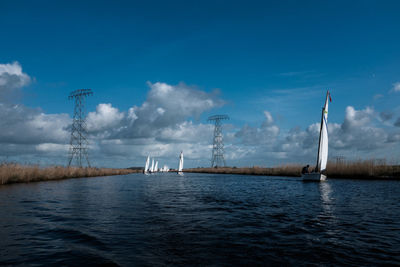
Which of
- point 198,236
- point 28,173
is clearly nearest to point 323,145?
point 198,236

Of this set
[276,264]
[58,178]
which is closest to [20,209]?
[276,264]

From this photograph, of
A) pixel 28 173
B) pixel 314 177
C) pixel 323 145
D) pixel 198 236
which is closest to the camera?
pixel 198 236

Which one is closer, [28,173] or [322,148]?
[28,173]

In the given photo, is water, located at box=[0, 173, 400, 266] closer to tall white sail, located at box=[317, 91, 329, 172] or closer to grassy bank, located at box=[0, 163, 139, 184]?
grassy bank, located at box=[0, 163, 139, 184]

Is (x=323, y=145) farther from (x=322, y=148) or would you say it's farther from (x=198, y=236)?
(x=198, y=236)

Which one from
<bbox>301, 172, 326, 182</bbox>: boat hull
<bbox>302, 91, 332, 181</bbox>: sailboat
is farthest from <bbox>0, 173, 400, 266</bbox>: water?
<bbox>302, 91, 332, 181</bbox>: sailboat

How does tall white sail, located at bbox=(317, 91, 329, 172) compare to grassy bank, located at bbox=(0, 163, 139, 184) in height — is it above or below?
above

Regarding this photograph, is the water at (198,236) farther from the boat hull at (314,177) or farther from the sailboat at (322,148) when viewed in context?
the sailboat at (322,148)

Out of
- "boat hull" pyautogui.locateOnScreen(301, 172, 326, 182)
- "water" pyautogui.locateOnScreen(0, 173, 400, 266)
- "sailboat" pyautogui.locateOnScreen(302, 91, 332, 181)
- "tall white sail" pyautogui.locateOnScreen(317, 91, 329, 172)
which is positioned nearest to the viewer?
"water" pyautogui.locateOnScreen(0, 173, 400, 266)

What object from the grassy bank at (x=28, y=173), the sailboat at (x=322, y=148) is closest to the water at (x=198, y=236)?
the grassy bank at (x=28, y=173)

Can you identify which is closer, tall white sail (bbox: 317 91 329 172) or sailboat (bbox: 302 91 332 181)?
sailboat (bbox: 302 91 332 181)

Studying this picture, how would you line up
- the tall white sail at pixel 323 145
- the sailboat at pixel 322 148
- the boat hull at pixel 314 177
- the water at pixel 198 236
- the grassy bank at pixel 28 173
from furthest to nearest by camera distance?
the tall white sail at pixel 323 145
the sailboat at pixel 322 148
the boat hull at pixel 314 177
the grassy bank at pixel 28 173
the water at pixel 198 236

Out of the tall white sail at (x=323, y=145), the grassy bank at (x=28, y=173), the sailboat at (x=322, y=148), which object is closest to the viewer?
the grassy bank at (x=28, y=173)

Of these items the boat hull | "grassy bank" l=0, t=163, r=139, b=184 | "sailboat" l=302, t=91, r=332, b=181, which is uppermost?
A: "sailboat" l=302, t=91, r=332, b=181
